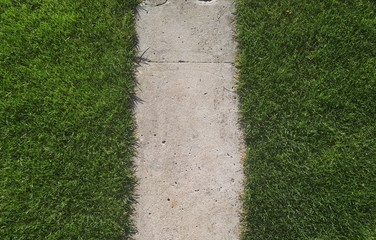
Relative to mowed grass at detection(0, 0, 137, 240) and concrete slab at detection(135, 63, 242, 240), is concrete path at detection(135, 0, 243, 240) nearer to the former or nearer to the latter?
concrete slab at detection(135, 63, 242, 240)

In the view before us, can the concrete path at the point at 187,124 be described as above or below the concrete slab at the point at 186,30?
below

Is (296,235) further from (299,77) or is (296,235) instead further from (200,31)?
(200,31)

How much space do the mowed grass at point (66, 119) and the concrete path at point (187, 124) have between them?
0.13 m

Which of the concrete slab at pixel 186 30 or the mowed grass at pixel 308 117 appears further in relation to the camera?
the concrete slab at pixel 186 30

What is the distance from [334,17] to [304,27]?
25cm

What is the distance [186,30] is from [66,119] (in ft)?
3.85

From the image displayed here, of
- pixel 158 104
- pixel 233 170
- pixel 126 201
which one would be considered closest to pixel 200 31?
pixel 158 104

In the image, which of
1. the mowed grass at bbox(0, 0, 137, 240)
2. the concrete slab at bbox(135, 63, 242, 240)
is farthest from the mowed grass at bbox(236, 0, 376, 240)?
the mowed grass at bbox(0, 0, 137, 240)

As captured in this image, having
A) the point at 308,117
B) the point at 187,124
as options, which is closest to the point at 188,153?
the point at 187,124

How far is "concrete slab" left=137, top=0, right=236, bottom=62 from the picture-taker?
3.10 m

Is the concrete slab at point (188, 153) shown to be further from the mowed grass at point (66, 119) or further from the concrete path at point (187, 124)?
the mowed grass at point (66, 119)

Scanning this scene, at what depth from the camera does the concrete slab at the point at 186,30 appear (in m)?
3.10

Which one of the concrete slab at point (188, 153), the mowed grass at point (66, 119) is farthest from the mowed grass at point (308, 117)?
the mowed grass at point (66, 119)

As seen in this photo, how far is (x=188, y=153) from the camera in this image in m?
2.84
